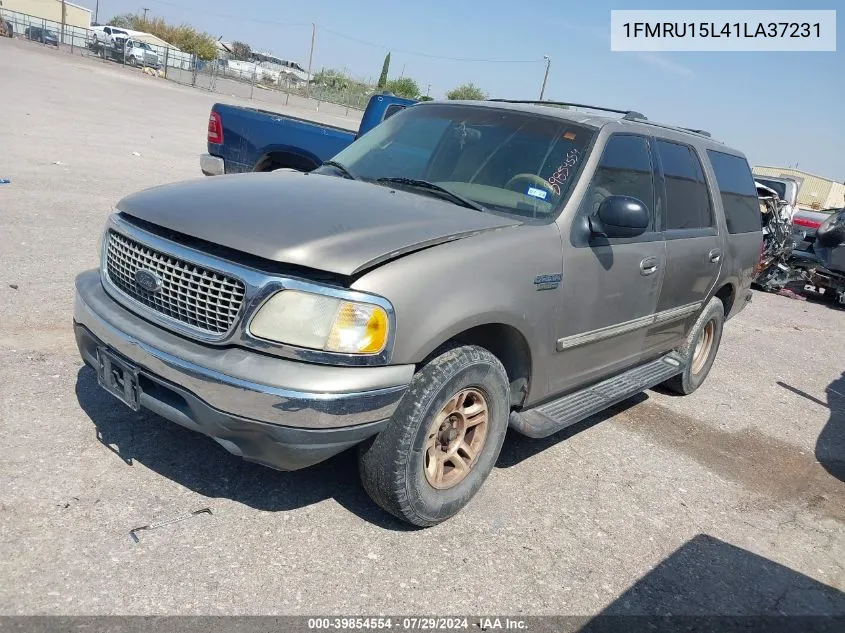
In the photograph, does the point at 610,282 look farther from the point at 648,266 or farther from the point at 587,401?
the point at 587,401

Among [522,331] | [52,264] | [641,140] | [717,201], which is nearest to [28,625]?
[522,331]

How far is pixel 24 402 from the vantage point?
377 centimetres

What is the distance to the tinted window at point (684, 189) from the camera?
184 inches

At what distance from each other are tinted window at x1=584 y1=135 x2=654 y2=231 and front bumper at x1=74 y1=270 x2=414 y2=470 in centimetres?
170

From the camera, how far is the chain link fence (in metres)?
42.8

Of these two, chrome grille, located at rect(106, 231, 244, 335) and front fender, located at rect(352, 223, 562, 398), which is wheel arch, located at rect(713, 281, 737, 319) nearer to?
front fender, located at rect(352, 223, 562, 398)

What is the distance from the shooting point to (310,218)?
3.01 m

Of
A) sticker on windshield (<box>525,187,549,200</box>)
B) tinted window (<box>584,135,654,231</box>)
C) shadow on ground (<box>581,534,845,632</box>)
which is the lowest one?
shadow on ground (<box>581,534,845,632</box>)

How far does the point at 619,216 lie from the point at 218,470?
234 centimetres

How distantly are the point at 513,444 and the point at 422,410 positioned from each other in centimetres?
160

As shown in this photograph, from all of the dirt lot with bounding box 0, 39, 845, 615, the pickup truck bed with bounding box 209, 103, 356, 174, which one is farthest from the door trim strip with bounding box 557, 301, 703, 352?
the pickup truck bed with bounding box 209, 103, 356, 174

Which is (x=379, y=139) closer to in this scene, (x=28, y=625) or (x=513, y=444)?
(x=513, y=444)

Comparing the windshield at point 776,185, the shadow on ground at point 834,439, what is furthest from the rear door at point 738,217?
the windshield at point 776,185

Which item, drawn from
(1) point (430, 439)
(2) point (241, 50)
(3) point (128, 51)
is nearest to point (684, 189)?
(1) point (430, 439)
